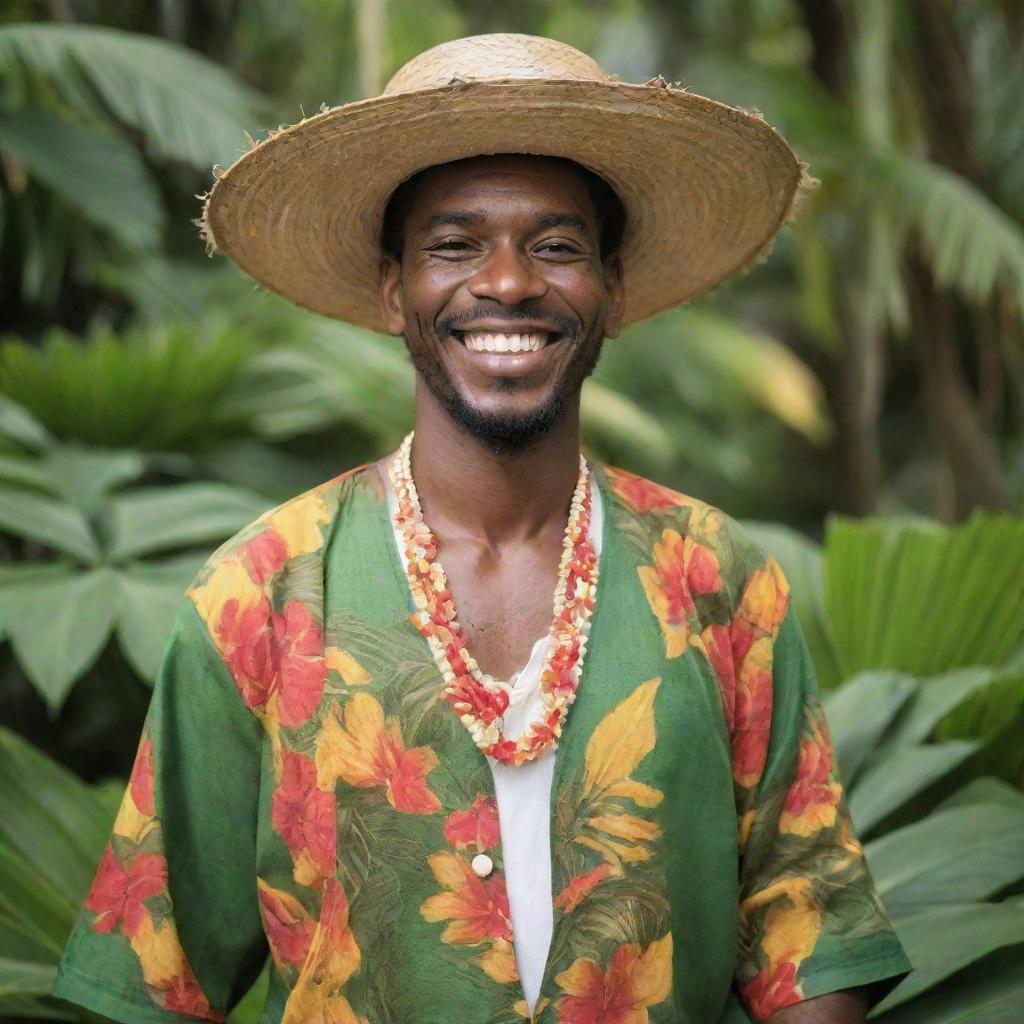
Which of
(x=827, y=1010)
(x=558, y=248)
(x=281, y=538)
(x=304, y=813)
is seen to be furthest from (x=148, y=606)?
(x=827, y=1010)

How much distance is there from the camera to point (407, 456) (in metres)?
1.75

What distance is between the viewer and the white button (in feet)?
4.99

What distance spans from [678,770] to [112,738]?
1.94 m

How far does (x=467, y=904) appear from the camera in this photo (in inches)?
60.3

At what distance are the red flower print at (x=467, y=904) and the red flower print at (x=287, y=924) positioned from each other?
6.2 inches

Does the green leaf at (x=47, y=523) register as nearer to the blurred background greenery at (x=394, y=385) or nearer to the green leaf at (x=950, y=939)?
the blurred background greenery at (x=394, y=385)

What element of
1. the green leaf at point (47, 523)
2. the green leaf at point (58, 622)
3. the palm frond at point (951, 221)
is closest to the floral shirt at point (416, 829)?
the green leaf at point (58, 622)

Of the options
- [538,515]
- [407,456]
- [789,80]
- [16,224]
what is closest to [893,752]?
[538,515]

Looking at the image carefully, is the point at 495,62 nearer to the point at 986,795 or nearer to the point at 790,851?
the point at 790,851

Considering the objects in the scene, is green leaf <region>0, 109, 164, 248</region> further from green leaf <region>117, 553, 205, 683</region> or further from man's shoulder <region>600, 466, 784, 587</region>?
man's shoulder <region>600, 466, 784, 587</region>

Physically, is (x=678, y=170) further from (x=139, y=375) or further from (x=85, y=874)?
(x=139, y=375)

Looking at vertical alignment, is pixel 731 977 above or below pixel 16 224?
below

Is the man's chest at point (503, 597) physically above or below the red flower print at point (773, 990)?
above

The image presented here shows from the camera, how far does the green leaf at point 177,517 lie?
2609mm
